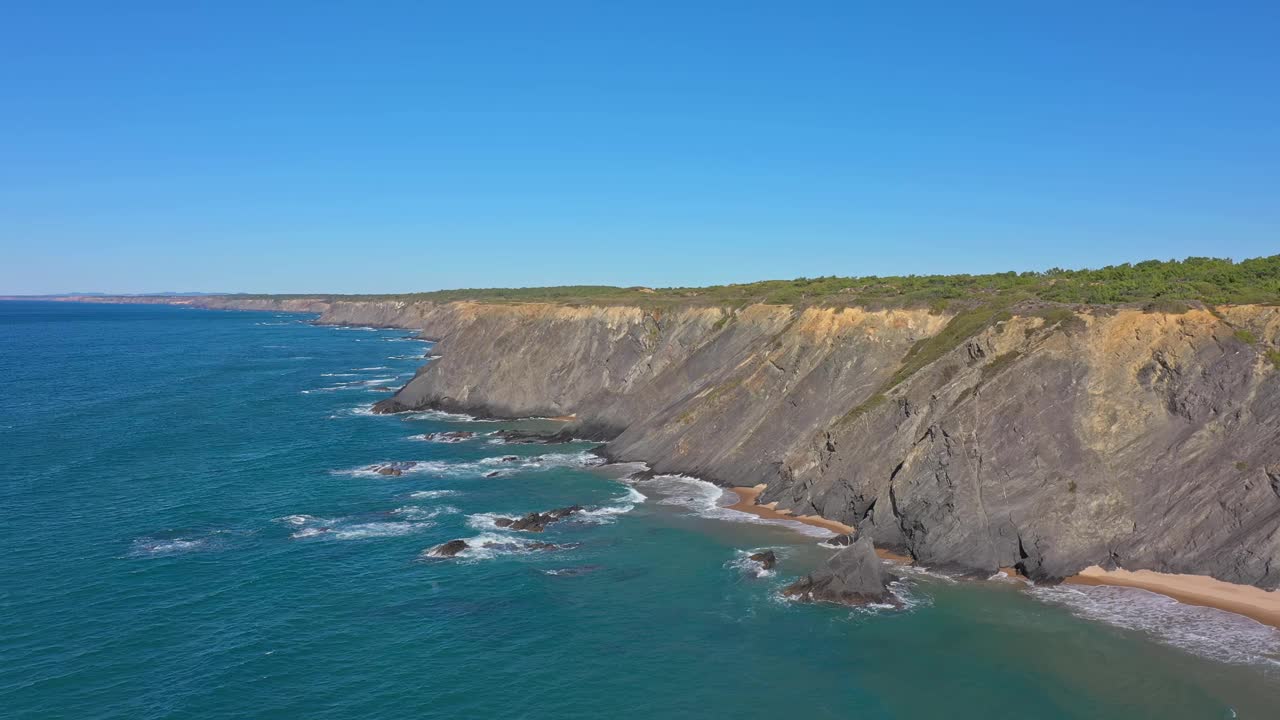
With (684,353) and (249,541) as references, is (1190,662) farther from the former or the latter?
(684,353)

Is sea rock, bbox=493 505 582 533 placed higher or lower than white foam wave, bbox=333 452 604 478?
lower

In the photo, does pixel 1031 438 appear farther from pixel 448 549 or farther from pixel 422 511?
pixel 422 511

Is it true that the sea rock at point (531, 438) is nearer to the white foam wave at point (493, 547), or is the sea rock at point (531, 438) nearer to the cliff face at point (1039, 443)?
the cliff face at point (1039, 443)

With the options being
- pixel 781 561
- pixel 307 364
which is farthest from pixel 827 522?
pixel 307 364

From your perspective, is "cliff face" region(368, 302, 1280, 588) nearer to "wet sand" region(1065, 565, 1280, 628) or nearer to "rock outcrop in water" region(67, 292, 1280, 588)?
"rock outcrop in water" region(67, 292, 1280, 588)

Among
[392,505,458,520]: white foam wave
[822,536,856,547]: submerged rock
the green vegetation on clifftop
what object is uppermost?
the green vegetation on clifftop

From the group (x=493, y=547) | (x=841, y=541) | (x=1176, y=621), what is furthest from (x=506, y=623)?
(x=1176, y=621)

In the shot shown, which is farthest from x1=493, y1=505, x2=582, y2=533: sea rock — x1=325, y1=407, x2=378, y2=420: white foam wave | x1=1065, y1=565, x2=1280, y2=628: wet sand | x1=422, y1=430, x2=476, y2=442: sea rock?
x1=325, y1=407, x2=378, y2=420: white foam wave
